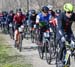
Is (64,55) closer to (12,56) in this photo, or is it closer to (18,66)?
(18,66)

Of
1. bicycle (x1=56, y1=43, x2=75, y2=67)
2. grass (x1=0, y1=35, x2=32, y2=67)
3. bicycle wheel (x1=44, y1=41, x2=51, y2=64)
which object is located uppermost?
bicycle (x1=56, y1=43, x2=75, y2=67)

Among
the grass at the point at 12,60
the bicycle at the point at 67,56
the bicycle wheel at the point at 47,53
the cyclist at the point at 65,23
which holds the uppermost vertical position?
the cyclist at the point at 65,23

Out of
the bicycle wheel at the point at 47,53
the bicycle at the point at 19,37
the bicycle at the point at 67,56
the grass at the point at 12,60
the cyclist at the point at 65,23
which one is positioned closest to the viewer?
the bicycle at the point at 67,56

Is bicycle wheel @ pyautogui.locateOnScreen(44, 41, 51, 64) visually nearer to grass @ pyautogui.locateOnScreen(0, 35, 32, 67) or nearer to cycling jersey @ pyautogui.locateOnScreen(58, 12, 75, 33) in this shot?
grass @ pyautogui.locateOnScreen(0, 35, 32, 67)

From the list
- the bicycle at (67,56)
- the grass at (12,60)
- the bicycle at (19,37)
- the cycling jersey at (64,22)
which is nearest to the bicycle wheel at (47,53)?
the grass at (12,60)

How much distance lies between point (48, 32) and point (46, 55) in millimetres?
759

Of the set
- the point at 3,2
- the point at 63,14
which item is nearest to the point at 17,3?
the point at 3,2

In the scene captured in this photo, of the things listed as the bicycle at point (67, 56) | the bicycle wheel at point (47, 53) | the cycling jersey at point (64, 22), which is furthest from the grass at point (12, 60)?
the bicycle at point (67, 56)

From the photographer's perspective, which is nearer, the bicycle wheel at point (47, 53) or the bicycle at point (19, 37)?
the bicycle wheel at point (47, 53)

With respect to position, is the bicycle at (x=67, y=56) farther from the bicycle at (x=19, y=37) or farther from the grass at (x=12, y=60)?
the bicycle at (x=19, y=37)

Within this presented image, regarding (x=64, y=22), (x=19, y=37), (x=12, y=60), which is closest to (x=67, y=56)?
(x=64, y=22)

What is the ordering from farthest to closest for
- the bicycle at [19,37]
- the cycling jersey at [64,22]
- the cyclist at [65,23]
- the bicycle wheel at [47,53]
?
the bicycle at [19,37], the bicycle wheel at [47,53], the cycling jersey at [64,22], the cyclist at [65,23]

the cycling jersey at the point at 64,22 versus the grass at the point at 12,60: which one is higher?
the cycling jersey at the point at 64,22

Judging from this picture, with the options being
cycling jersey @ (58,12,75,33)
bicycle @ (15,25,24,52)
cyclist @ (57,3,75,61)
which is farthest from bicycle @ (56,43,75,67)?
bicycle @ (15,25,24,52)
